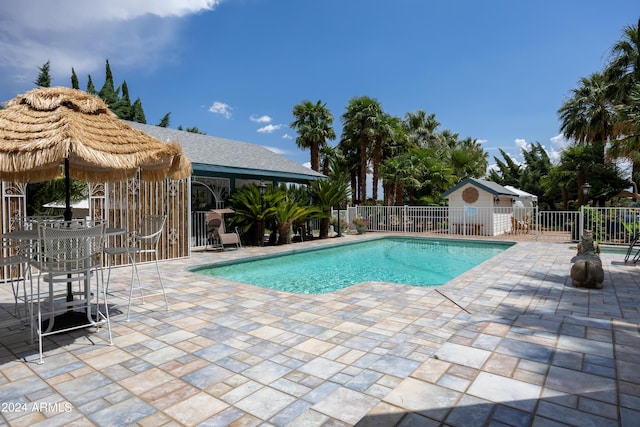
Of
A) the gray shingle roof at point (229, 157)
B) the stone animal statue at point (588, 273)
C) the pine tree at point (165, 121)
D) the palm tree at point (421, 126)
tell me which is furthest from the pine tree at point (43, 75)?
the stone animal statue at point (588, 273)

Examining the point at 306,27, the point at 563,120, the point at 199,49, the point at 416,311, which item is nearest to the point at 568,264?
the point at 416,311

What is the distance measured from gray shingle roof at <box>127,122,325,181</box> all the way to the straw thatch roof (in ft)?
22.9

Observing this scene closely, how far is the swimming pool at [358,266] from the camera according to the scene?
7984 millimetres

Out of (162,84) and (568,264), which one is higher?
(162,84)

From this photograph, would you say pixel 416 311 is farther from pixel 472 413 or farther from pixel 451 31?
pixel 451 31

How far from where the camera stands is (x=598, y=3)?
27.5 feet

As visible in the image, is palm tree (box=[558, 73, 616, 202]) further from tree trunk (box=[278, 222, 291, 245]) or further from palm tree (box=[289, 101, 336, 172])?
tree trunk (box=[278, 222, 291, 245])

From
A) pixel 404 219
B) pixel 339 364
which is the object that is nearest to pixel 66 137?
pixel 339 364

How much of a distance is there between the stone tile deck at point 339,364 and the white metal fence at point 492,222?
29.5ft

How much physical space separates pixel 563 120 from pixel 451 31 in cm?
1395

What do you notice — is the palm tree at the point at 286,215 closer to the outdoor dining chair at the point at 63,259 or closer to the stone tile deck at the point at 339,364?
the stone tile deck at the point at 339,364

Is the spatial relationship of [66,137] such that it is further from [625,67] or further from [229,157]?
[625,67]

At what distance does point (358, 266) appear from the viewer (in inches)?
400

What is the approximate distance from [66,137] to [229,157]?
10.4 m
